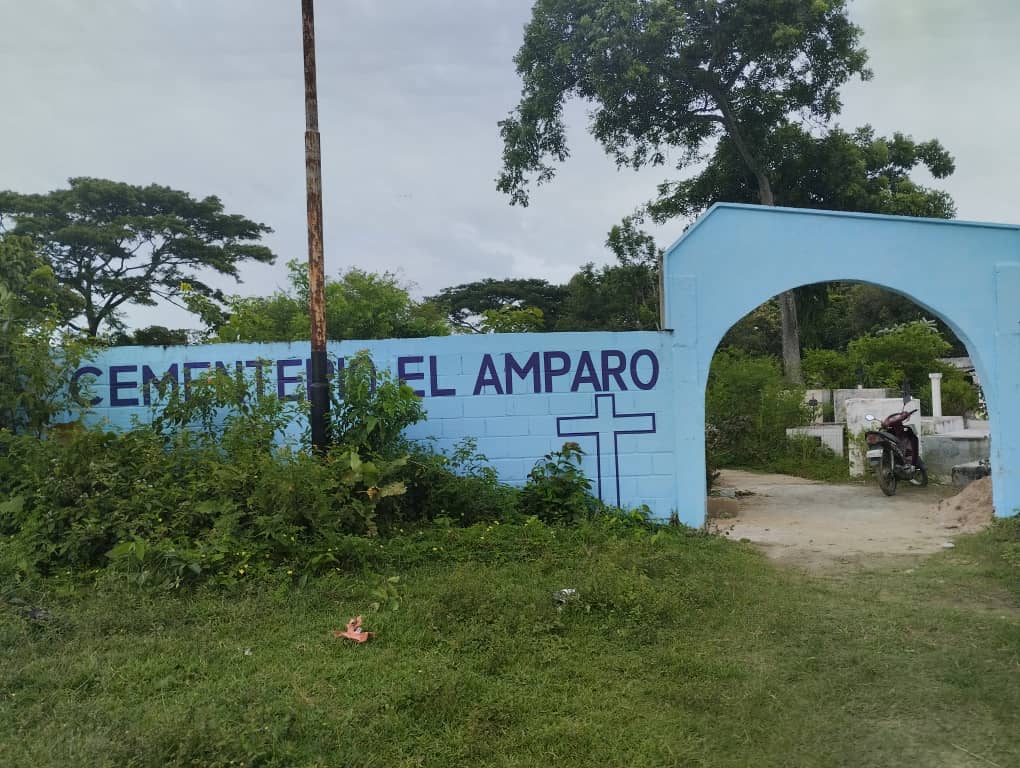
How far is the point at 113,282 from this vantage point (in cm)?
2395

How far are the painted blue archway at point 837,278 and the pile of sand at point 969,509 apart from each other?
0.82ft

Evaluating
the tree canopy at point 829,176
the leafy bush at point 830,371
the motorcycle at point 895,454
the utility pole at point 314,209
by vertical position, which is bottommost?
the motorcycle at point 895,454

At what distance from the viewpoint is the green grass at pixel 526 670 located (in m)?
3.04

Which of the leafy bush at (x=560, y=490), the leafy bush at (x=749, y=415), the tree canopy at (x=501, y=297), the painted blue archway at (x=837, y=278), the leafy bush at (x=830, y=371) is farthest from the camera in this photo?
the tree canopy at (x=501, y=297)

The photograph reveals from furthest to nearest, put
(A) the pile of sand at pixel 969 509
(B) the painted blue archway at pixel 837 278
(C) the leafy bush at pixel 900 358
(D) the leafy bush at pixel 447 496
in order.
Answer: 1. (C) the leafy bush at pixel 900 358
2. (A) the pile of sand at pixel 969 509
3. (B) the painted blue archway at pixel 837 278
4. (D) the leafy bush at pixel 447 496

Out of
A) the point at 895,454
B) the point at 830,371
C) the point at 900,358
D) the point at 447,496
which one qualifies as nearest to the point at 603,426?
the point at 447,496

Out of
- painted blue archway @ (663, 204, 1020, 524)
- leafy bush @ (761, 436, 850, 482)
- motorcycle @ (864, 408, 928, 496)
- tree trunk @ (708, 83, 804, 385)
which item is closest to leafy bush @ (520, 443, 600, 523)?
painted blue archway @ (663, 204, 1020, 524)

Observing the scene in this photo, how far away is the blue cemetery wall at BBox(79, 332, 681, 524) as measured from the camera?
6.89m

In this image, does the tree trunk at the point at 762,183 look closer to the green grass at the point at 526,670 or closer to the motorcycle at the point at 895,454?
the motorcycle at the point at 895,454

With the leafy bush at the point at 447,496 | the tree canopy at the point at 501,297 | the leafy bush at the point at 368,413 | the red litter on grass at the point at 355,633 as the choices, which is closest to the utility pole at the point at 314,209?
the leafy bush at the point at 368,413

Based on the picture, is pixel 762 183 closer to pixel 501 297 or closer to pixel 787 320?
pixel 787 320

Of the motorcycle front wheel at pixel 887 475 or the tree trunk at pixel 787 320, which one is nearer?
the motorcycle front wheel at pixel 887 475

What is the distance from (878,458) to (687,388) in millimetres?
4008

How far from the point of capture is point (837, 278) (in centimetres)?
699
